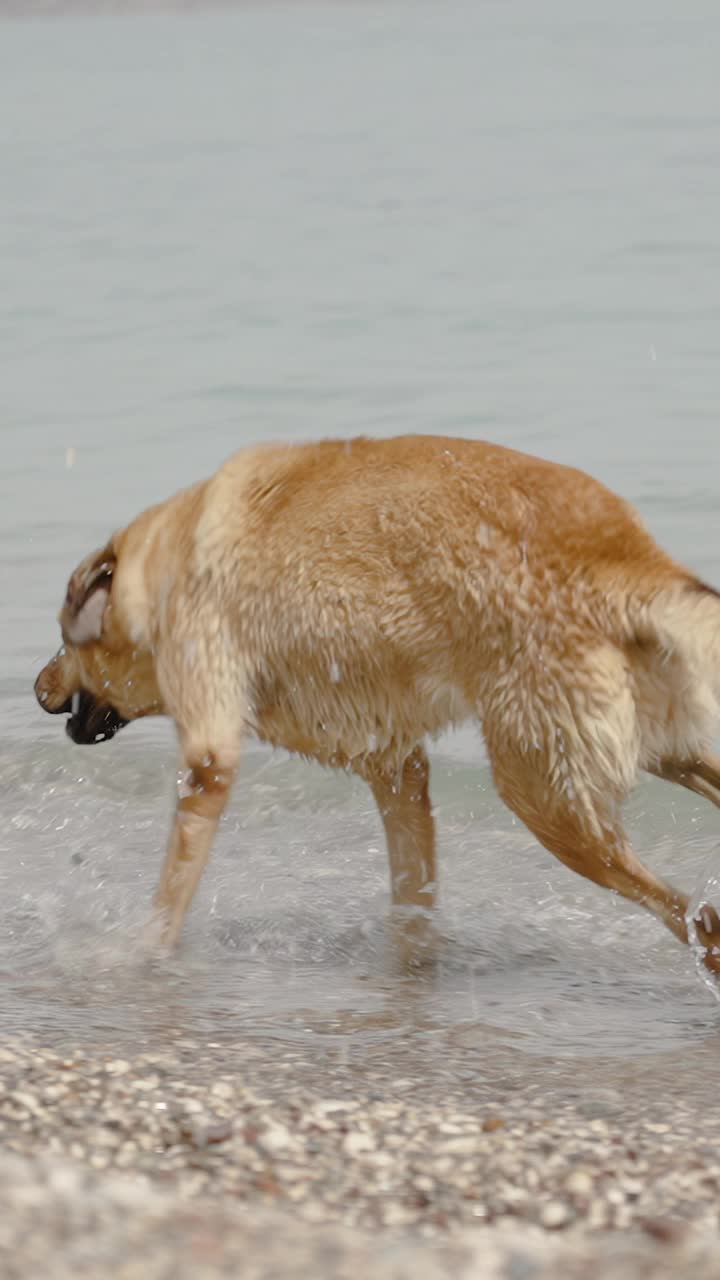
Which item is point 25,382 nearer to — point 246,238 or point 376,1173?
point 246,238

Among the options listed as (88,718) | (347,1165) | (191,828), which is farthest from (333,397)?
(347,1165)

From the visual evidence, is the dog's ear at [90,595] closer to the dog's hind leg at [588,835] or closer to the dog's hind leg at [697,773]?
the dog's hind leg at [588,835]

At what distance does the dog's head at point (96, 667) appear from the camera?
18.8 ft

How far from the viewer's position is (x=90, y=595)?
573 centimetres

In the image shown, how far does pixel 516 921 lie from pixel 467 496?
1642 mm

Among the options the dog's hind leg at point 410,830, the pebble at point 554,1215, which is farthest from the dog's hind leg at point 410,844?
the pebble at point 554,1215

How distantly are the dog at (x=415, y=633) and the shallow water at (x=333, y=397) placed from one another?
493 mm

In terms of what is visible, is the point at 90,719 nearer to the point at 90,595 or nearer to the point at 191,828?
the point at 90,595

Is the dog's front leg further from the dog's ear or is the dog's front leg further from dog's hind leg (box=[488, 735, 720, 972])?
dog's hind leg (box=[488, 735, 720, 972])

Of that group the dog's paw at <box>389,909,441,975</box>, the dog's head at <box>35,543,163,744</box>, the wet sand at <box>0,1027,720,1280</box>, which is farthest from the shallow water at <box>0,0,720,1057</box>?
the dog's head at <box>35,543,163,744</box>

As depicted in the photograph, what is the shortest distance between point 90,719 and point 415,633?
144cm

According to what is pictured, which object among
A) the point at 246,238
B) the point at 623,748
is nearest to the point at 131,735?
the point at 623,748

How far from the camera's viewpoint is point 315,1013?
4926 mm

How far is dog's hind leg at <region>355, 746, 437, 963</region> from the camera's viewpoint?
5.81m
